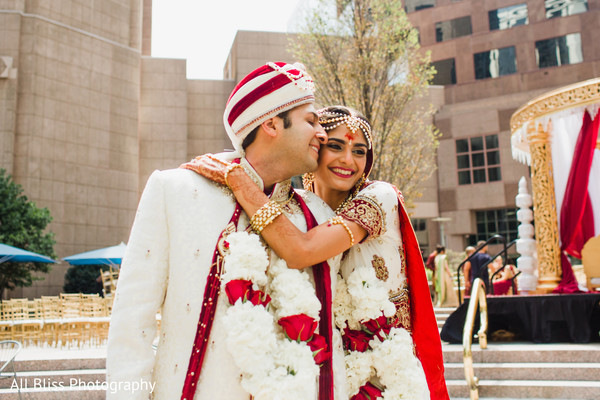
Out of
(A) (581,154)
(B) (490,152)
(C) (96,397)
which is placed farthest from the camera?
(B) (490,152)

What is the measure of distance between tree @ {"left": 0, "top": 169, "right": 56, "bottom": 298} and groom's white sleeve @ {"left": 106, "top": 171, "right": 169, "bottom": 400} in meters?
16.7

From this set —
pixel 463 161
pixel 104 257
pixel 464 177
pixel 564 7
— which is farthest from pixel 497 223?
pixel 104 257

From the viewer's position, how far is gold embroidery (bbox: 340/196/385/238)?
7.06ft

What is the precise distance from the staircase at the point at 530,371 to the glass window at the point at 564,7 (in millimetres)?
25290

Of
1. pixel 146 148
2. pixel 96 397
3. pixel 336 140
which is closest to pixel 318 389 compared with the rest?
pixel 336 140

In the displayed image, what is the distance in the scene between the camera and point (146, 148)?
82.0ft

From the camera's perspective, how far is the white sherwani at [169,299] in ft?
5.42

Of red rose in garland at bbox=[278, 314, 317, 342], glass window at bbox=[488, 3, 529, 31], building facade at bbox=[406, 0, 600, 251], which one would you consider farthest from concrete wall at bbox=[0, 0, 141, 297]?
red rose in garland at bbox=[278, 314, 317, 342]

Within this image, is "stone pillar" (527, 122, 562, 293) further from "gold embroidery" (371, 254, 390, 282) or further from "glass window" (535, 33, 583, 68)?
"glass window" (535, 33, 583, 68)

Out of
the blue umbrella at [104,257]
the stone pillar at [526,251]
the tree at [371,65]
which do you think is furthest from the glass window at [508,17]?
the blue umbrella at [104,257]

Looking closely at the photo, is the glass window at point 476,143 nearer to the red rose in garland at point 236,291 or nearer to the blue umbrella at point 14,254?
the blue umbrella at point 14,254

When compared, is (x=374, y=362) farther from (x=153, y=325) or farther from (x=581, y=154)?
(x=581, y=154)

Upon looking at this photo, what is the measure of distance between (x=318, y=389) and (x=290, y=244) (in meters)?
0.49

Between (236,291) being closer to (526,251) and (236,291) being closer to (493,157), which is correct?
(526,251)
